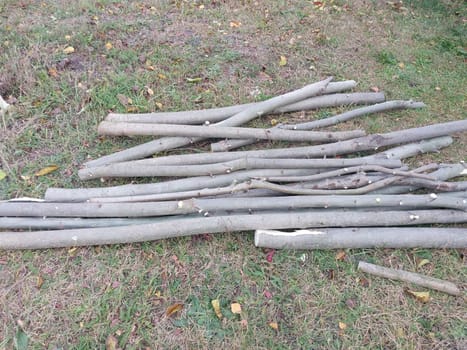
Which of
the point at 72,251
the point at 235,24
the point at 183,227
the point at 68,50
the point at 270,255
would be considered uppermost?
the point at 68,50

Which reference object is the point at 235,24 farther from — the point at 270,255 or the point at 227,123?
the point at 270,255

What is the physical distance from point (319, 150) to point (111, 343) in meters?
2.26

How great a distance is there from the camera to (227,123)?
3.70 meters

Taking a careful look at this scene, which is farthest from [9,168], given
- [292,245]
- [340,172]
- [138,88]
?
[340,172]

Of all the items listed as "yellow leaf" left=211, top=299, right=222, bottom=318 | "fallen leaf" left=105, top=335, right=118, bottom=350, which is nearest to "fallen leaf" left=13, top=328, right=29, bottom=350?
"fallen leaf" left=105, top=335, right=118, bottom=350

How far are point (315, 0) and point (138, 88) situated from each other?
373cm

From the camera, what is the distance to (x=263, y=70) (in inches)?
188

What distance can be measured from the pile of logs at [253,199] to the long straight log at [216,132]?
0.03 ft

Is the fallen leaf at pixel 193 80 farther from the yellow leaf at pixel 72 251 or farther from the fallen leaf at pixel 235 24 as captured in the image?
the yellow leaf at pixel 72 251

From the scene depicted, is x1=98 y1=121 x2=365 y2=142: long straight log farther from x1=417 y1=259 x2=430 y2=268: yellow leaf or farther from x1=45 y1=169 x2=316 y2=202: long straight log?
x1=417 y1=259 x2=430 y2=268: yellow leaf

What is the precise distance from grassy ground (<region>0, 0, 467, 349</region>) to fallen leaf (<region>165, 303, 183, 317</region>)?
2.0 inches

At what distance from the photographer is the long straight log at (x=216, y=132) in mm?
3482

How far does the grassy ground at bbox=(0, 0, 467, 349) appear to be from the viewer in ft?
8.54

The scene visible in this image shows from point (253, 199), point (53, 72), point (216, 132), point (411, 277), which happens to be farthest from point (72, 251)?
point (411, 277)
